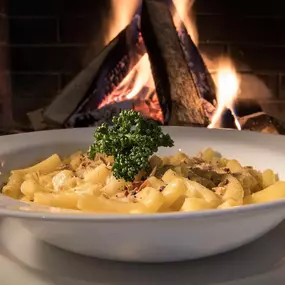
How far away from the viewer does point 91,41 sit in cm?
222

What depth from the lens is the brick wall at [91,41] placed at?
219cm

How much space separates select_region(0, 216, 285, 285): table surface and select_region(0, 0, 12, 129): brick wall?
1.31 metres

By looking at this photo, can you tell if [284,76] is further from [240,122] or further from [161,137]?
[161,137]

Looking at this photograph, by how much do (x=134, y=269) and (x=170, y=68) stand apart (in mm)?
1356

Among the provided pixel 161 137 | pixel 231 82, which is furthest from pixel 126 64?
pixel 161 137

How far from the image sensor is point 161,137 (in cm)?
117

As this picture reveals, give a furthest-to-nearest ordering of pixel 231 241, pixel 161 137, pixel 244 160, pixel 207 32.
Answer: pixel 207 32
pixel 244 160
pixel 161 137
pixel 231 241

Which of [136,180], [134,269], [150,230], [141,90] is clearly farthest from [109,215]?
[141,90]

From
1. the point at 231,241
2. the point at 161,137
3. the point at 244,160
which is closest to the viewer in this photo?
the point at 231,241

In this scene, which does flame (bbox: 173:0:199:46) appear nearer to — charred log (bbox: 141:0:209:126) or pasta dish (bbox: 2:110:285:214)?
charred log (bbox: 141:0:209:126)

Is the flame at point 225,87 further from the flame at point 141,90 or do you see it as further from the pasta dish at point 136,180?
the pasta dish at point 136,180

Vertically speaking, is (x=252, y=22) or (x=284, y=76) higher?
(x=252, y=22)

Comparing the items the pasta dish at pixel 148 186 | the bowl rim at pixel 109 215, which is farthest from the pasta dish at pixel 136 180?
the bowl rim at pixel 109 215

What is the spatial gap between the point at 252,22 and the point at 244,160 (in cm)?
98
